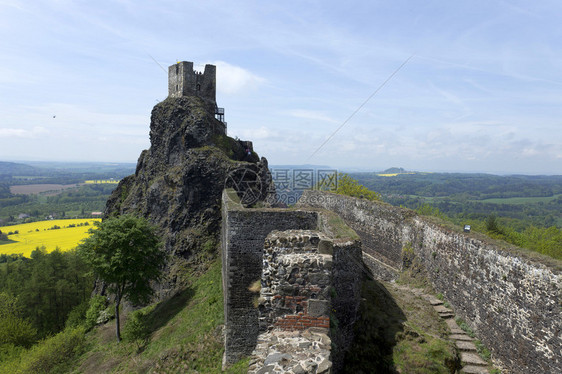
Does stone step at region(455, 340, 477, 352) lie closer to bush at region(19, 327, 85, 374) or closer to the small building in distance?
bush at region(19, 327, 85, 374)

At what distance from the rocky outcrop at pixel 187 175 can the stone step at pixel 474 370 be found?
2045 centimetres

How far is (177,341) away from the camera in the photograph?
18.8 m

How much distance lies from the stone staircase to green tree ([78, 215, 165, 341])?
19519 millimetres

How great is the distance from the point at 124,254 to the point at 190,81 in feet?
69.7

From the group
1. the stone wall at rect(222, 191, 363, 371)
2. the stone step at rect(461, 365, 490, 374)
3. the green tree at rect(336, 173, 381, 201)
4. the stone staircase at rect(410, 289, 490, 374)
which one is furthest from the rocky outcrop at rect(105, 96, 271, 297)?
the stone step at rect(461, 365, 490, 374)

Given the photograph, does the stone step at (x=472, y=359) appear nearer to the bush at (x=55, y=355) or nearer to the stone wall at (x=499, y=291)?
the stone wall at (x=499, y=291)

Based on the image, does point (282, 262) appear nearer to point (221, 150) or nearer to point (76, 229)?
point (221, 150)

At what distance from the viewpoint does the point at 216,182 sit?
29.4 metres

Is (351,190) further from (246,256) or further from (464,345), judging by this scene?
(464,345)

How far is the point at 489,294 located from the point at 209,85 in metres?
34.1

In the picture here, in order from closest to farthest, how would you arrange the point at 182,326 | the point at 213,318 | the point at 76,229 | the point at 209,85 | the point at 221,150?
1. the point at 213,318
2. the point at 182,326
3. the point at 221,150
4. the point at 209,85
5. the point at 76,229

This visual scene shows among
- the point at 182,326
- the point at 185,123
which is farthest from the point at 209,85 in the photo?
the point at 182,326

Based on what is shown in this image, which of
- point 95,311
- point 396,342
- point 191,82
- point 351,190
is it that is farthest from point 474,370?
point 191,82

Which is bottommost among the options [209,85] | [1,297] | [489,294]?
[1,297]
